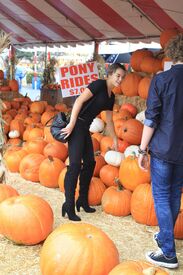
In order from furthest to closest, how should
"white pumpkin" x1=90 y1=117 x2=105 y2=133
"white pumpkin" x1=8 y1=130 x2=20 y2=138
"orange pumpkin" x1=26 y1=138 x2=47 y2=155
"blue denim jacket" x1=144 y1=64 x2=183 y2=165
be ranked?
"white pumpkin" x1=8 y1=130 x2=20 y2=138 → "white pumpkin" x1=90 y1=117 x2=105 y2=133 → "orange pumpkin" x1=26 y1=138 x2=47 y2=155 → "blue denim jacket" x1=144 y1=64 x2=183 y2=165

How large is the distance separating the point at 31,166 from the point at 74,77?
230 centimetres

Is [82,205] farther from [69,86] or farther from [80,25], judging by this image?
[80,25]

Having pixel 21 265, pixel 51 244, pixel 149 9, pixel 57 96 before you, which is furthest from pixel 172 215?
pixel 57 96

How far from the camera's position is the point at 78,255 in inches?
83.7

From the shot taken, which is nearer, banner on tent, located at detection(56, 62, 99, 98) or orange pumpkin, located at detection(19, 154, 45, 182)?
orange pumpkin, located at detection(19, 154, 45, 182)

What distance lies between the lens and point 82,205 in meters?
3.62

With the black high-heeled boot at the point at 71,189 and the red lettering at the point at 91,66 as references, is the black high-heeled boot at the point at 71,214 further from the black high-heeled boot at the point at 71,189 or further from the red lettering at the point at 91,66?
the red lettering at the point at 91,66

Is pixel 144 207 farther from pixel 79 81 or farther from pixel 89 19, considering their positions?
pixel 89 19

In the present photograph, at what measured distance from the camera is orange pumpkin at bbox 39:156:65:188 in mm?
4234

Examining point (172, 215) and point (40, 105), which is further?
point (40, 105)

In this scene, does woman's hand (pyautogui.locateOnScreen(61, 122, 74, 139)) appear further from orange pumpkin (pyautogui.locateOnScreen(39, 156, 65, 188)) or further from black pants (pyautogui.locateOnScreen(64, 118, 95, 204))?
orange pumpkin (pyautogui.locateOnScreen(39, 156, 65, 188))

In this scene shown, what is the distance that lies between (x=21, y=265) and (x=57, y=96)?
789 cm

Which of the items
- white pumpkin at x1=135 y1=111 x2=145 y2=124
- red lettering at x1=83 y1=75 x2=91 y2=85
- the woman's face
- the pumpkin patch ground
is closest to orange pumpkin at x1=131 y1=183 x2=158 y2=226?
the pumpkin patch ground

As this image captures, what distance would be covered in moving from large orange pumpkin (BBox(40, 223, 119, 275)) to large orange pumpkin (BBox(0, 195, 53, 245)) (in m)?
0.56
